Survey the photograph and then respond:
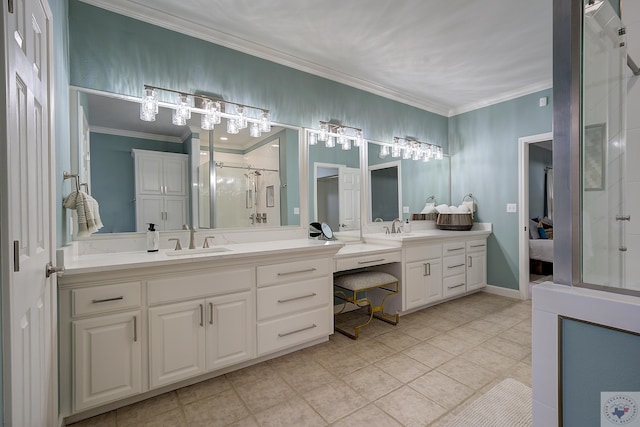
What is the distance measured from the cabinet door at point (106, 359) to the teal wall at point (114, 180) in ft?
2.32

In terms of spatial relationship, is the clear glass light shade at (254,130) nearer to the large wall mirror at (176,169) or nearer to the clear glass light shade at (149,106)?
the large wall mirror at (176,169)

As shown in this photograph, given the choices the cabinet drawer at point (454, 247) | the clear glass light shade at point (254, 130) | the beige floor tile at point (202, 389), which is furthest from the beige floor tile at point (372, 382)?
the clear glass light shade at point (254, 130)

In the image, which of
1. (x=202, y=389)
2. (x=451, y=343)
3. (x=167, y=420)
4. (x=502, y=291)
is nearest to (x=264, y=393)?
(x=202, y=389)

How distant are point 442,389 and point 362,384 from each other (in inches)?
19.5

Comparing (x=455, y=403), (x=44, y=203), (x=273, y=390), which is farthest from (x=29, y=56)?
(x=455, y=403)

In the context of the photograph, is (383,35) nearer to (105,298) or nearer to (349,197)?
(349,197)

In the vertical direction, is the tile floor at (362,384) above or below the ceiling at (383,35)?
below

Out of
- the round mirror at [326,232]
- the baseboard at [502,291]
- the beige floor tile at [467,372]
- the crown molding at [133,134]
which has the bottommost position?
Answer: the beige floor tile at [467,372]

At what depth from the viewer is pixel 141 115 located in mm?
A: 2096

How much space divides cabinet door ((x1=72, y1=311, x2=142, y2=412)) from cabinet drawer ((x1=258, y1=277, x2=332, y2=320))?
0.75 meters

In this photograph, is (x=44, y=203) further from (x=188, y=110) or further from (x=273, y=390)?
(x=273, y=390)

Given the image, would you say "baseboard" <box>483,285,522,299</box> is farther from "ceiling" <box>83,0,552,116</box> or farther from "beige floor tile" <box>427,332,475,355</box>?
"ceiling" <box>83,0,552,116</box>

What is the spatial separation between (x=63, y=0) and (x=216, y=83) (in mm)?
977

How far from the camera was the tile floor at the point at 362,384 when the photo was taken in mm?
1588
